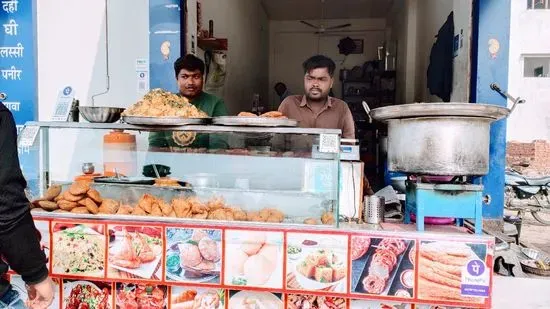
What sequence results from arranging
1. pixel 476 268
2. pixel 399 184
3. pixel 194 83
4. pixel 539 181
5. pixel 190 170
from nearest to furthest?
pixel 476 268
pixel 190 170
pixel 194 83
pixel 399 184
pixel 539 181

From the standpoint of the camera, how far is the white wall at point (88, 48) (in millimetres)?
4926

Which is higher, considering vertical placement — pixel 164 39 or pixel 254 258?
pixel 164 39

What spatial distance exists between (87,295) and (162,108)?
106 cm

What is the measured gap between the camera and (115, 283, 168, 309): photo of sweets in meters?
2.13

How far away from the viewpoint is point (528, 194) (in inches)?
263

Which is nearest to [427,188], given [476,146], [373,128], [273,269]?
[476,146]

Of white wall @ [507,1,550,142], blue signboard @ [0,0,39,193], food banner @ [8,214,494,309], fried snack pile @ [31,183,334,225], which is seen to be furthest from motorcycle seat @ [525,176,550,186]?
blue signboard @ [0,0,39,193]

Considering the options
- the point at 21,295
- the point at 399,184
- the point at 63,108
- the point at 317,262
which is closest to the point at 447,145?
the point at 317,262

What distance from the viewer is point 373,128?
27.3 ft

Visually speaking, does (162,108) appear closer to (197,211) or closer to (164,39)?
(197,211)

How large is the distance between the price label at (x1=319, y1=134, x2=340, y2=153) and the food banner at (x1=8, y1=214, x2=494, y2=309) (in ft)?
1.33

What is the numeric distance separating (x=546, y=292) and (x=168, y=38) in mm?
4111

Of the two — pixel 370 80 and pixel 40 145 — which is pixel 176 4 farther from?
pixel 370 80

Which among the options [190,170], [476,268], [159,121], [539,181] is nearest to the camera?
[476,268]
